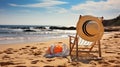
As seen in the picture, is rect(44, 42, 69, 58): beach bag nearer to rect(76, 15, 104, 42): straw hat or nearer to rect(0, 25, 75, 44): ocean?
rect(76, 15, 104, 42): straw hat

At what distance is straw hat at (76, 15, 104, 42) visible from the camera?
6508mm

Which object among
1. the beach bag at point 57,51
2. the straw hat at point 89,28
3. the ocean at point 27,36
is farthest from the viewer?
the ocean at point 27,36

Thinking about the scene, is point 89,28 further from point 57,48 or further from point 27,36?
point 27,36

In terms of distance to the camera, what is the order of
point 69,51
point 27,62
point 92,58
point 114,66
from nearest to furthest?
1. point 114,66
2. point 27,62
3. point 92,58
4. point 69,51

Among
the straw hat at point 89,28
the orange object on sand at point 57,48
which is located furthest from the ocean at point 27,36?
the straw hat at point 89,28

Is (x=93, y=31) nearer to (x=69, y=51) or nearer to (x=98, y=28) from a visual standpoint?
(x=98, y=28)

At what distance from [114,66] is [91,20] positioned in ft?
5.79

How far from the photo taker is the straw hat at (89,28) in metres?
6.51

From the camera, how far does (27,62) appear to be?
5.78 metres

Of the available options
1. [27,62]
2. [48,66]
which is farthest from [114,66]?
[27,62]

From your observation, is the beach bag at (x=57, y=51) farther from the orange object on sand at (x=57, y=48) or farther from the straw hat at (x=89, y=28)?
→ the straw hat at (x=89, y=28)

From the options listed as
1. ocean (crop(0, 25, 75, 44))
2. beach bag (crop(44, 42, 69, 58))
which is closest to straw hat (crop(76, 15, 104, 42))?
beach bag (crop(44, 42, 69, 58))

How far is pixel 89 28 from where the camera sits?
6.48 m

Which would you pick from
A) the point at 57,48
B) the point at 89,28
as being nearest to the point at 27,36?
the point at 57,48
